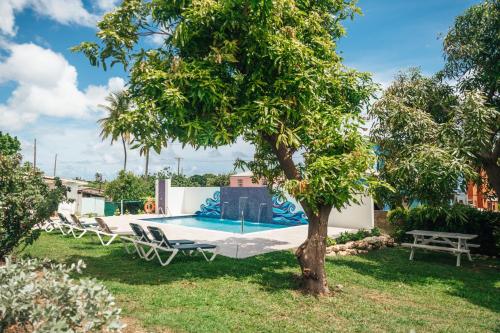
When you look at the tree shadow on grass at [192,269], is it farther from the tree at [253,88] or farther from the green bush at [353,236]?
the green bush at [353,236]

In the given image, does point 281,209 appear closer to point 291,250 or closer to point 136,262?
point 291,250

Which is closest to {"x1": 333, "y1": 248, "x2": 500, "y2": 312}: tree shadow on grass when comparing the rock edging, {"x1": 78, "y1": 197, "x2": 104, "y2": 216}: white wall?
the rock edging

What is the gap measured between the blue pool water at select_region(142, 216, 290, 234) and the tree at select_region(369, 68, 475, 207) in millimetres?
11311

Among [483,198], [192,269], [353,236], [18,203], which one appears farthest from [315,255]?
[483,198]

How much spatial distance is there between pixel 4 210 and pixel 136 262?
367cm

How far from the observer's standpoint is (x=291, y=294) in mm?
7535

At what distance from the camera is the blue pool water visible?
22156 mm

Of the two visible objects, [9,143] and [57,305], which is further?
[9,143]

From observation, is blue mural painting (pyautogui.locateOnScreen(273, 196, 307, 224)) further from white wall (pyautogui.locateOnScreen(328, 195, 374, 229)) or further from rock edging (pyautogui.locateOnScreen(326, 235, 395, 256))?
rock edging (pyautogui.locateOnScreen(326, 235, 395, 256))

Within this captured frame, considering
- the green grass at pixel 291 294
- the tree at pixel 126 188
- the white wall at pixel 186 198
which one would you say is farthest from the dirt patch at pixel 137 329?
the tree at pixel 126 188

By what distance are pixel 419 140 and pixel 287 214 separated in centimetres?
1283

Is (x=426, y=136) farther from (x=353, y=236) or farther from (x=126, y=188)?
(x=126, y=188)

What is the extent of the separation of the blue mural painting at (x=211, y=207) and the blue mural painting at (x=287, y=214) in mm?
5983

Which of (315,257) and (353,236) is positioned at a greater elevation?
(315,257)
